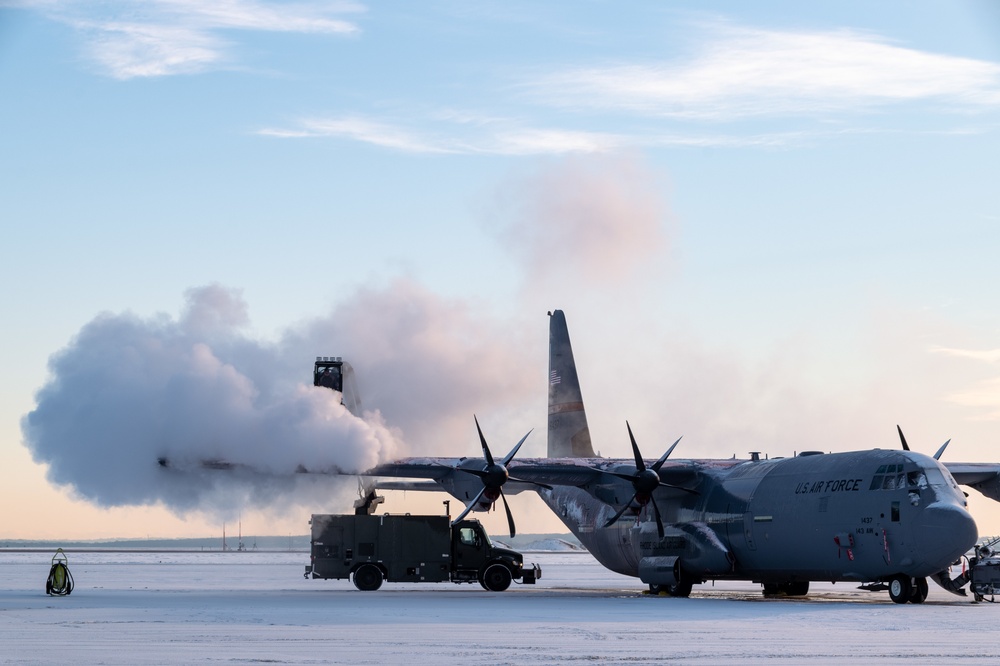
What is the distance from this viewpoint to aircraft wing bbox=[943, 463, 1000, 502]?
40188 mm

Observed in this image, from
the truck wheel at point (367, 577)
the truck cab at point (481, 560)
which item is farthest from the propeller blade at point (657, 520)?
the truck wheel at point (367, 577)

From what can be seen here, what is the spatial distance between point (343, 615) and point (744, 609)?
9.76 meters

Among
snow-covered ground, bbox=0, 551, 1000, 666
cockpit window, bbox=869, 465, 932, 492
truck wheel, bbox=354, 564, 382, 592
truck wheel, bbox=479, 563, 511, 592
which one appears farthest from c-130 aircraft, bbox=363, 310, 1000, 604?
truck wheel, bbox=354, 564, 382, 592

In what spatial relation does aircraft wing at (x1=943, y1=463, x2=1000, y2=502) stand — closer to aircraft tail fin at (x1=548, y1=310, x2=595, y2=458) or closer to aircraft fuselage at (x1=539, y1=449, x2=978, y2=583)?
aircraft fuselage at (x1=539, y1=449, x2=978, y2=583)

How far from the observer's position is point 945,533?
29734 millimetres

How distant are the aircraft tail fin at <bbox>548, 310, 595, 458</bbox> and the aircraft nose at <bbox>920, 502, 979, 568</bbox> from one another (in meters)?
19.4

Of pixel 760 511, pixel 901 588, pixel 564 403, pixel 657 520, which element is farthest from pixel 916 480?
pixel 564 403

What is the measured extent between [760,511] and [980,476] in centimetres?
1014

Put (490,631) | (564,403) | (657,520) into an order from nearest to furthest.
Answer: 1. (490,631)
2. (657,520)
3. (564,403)

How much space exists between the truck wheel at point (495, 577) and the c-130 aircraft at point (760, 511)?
201cm

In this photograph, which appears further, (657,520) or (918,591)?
(657,520)

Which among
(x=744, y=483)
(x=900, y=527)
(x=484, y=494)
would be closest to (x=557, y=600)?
(x=484, y=494)

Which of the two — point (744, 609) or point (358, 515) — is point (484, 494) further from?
point (744, 609)

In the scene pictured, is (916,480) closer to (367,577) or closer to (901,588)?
(901,588)
